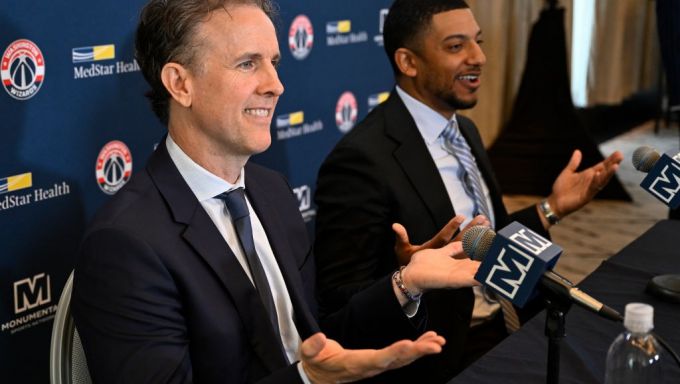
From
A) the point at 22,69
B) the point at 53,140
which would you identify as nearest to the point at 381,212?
the point at 53,140

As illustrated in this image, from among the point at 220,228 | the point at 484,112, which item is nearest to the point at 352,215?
the point at 220,228

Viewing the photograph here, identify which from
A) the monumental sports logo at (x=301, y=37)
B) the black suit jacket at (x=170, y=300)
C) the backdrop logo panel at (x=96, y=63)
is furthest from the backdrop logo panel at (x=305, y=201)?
the black suit jacket at (x=170, y=300)

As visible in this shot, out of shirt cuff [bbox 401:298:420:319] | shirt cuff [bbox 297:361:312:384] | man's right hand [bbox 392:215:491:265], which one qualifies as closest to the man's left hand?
man's right hand [bbox 392:215:491:265]

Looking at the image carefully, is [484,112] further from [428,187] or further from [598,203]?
[428,187]

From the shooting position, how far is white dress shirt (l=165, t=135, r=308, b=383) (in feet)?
6.19

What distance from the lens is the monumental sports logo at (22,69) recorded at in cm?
234

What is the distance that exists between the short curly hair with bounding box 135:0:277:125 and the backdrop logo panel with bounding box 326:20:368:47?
73.7 inches

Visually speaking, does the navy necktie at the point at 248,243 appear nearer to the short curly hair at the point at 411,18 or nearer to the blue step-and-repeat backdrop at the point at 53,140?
the blue step-and-repeat backdrop at the point at 53,140

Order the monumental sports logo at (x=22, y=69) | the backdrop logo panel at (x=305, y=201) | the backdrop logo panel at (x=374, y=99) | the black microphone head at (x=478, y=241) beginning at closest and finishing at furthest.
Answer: the black microphone head at (x=478, y=241) < the monumental sports logo at (x=22, y=69) < the backdrop logo panel at (x=305, y=201) < the backdrop logo panel at (x=374, y=99)

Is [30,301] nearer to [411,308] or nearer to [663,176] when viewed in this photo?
[411,308]

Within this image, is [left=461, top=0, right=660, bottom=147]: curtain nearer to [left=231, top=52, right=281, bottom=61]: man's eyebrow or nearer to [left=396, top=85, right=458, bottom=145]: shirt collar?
[left=396, top=85, right=458, bottom=145]: shirt collar

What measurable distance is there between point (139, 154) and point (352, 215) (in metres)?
0.71

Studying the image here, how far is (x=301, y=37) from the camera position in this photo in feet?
11.9

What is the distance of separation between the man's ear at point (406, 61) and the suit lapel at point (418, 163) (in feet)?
0.49
